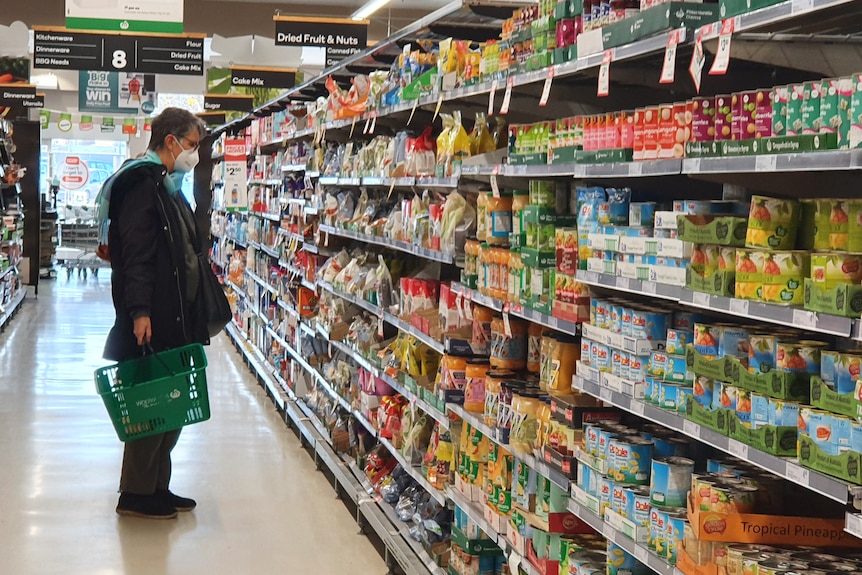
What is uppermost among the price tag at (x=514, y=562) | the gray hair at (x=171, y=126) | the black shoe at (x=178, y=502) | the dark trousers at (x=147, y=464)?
the gray hair at (x=171, y=126)

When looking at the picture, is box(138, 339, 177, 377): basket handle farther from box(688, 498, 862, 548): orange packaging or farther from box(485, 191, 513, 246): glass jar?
box(688, 498, 862, 548): orange packaging

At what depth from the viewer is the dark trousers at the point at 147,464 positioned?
539cm

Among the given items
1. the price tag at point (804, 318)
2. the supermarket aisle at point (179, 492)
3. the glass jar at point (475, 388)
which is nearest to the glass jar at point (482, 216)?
the glass jar at point (475, 388)

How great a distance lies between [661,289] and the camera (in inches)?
104

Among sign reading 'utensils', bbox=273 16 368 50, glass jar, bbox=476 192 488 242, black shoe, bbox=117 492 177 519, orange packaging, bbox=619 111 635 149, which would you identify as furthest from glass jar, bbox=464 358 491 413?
sign reading 'utensils', bbox=273 16 368 50

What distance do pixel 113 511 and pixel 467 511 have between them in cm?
240

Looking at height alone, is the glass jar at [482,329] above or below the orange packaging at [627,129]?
below

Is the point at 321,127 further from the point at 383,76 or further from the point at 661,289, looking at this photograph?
the point at 661,289

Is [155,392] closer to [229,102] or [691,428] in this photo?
[691,428]

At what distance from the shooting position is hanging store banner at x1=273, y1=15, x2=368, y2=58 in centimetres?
1075

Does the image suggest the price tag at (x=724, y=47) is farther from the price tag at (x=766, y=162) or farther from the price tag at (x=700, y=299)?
the price tag at (x=700, y=299)

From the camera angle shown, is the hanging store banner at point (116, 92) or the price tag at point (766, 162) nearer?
the price tag at point (766, 162)

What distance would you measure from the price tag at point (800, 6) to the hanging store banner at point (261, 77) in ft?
38.6

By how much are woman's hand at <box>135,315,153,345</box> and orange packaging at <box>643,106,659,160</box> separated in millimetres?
3026
